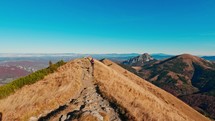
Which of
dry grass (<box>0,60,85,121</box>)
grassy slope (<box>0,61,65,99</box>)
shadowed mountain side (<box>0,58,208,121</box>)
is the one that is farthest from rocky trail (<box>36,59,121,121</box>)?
grassy slope (<box>0,61,65,99</box>)

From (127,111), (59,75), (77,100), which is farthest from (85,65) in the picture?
(127,111)

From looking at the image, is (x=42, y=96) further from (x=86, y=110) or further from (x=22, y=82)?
(x=86, y=110)

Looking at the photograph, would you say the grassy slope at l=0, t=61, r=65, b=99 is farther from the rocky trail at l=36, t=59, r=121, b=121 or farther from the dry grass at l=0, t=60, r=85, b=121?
the rocky trail at l=36, t=59, r=121, b=121

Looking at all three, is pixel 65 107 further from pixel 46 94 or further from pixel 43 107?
pixel 46 94

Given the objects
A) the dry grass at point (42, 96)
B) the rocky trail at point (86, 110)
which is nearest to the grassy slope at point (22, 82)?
the dry grass at point (42, 96)

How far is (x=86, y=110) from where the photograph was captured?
39.2 m

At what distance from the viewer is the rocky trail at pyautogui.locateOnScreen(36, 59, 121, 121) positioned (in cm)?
3678

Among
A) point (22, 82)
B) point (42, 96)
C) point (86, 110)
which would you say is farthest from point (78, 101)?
point (22, 82)

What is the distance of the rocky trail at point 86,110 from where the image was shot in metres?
36.8

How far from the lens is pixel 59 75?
5931 centimetres

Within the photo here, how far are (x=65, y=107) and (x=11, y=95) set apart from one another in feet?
52.6

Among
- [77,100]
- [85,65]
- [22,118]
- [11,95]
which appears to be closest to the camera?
[22,118]

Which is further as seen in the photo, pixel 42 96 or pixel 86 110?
pixel 42 96

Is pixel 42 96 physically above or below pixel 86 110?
above
